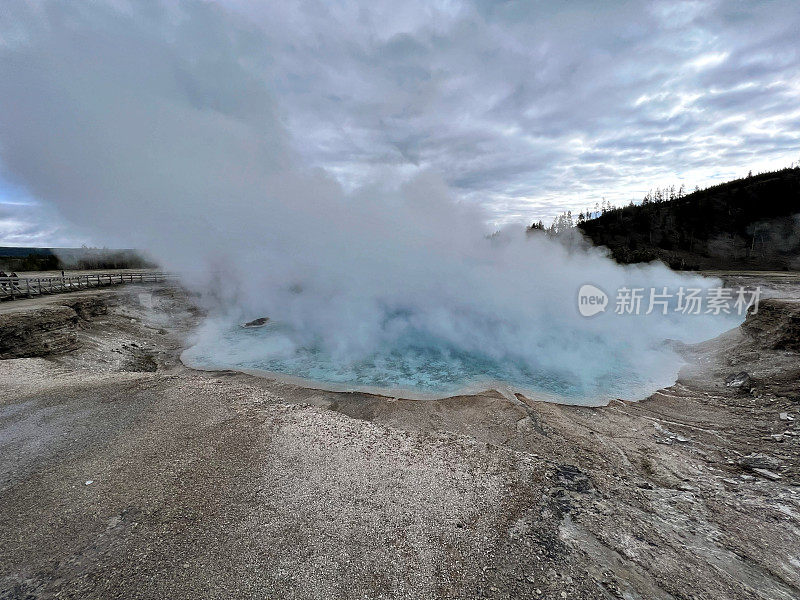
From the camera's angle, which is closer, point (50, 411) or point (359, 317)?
point (50, 411)

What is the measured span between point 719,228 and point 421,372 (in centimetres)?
Result: 7206

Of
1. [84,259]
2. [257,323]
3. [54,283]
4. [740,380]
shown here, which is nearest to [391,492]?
[740,380]

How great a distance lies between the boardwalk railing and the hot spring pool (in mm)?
9921

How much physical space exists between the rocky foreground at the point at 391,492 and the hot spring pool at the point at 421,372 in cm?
95

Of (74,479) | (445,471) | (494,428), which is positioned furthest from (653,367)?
(74,479)

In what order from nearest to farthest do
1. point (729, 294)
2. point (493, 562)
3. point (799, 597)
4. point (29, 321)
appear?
point (799, 597), point (493, 562), point (29, 321), point (729, 294)

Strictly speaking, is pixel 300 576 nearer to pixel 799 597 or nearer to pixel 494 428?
pixel 494 428

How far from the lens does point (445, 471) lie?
233 inches

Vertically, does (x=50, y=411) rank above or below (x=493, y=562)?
above

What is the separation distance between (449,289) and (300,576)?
1689 cm

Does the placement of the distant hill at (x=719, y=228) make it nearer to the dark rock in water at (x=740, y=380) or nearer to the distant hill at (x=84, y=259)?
the dark rock in water at (x=740, y=380)

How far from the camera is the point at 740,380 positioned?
9.40 metres

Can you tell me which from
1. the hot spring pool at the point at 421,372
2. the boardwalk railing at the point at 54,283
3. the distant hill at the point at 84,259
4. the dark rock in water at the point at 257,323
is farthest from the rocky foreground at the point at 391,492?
the distant hill at the point at 84,259

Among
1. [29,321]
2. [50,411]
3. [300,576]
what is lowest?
[300,576]
